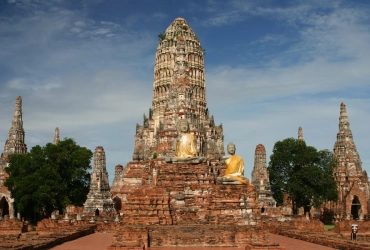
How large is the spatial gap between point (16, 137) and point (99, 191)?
21960 millimetres

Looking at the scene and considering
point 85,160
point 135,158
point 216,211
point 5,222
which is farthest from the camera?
point 135,158

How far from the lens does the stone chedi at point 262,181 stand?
3381cm

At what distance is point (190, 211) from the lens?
17891 millimetres

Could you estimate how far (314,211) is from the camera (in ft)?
157

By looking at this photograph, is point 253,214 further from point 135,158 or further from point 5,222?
point 135,158

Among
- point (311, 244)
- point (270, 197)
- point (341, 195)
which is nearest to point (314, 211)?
point (341, 195)

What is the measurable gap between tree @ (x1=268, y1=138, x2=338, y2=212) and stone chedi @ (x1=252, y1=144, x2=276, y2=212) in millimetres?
6220

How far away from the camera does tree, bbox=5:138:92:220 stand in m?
38.7

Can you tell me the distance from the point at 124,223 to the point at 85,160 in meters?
28.4

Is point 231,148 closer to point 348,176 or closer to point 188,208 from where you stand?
point 188,208

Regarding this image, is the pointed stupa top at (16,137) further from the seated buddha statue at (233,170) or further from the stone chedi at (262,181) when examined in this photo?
the seated buddha statue at (233,170)

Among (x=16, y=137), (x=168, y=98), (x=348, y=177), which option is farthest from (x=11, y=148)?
(x=348, y=177)

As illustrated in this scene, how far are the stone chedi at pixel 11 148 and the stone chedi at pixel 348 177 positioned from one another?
3503 cm

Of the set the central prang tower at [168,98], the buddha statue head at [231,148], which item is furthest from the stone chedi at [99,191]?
the buddha statue head at [231,148]
